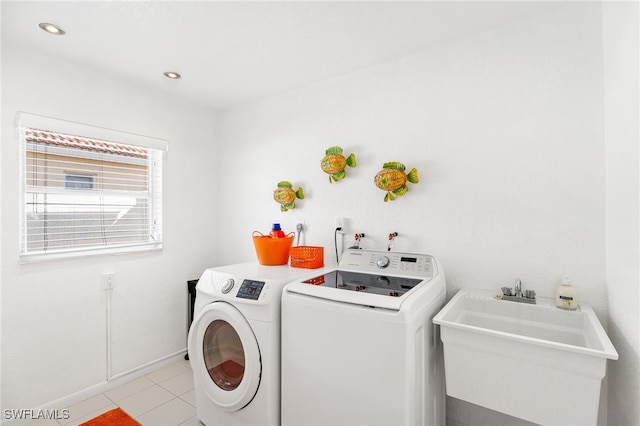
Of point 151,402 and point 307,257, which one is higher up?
point 307,257

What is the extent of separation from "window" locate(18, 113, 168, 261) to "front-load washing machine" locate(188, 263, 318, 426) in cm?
110

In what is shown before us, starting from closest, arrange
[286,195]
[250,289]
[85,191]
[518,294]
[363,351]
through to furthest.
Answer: [363,351], [518,294], [250,289], [85,191], [286,195]

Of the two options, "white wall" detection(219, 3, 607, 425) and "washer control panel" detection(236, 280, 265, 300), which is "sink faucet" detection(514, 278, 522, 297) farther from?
"washer control panel" detection(236, 280, 265, 300)

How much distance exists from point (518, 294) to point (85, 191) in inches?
117

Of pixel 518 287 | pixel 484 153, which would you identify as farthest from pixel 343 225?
pixel 518 287

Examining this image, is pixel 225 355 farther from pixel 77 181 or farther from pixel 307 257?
pixel 77 181

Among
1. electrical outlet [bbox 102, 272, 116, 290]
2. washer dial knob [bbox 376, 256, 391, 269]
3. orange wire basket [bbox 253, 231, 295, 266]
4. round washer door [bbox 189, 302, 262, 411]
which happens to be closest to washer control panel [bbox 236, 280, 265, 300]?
round washer door [bbox 189, 302, 262, 411]

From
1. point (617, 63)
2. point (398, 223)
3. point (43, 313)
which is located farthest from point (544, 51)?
point (43, 313)

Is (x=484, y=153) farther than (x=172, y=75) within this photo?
No

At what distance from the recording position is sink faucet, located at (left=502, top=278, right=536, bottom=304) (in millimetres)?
1678

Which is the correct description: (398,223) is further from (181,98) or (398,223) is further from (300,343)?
(181,98)

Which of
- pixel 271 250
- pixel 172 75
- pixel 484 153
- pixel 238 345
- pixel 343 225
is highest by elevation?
pixel 172 75

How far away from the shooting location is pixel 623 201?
1.31 metres

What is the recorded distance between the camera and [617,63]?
1.36 meters
